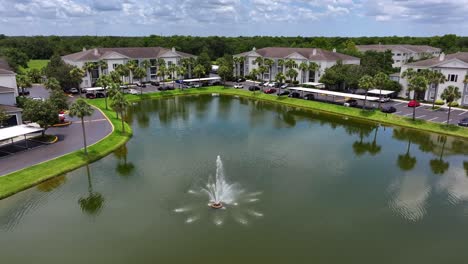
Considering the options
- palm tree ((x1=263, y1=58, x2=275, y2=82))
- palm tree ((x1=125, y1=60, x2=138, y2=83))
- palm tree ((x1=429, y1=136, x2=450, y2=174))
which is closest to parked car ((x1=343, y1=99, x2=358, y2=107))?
palm tree ((x1=429, y1=136, x2=450, y2=174))

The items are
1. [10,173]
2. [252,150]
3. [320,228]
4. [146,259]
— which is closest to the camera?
[146,259]

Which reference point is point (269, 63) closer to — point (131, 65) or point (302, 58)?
point (302, 58)

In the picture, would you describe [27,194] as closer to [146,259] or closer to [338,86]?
[146,259]

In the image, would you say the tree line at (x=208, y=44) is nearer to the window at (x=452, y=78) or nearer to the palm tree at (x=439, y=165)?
the window at (x=452, y=78)

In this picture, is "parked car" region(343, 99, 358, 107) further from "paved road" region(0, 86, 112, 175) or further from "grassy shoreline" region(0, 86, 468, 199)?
"paved road" region(0, 86, 112, 175)

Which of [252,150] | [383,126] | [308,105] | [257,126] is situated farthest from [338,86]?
[252,150]
